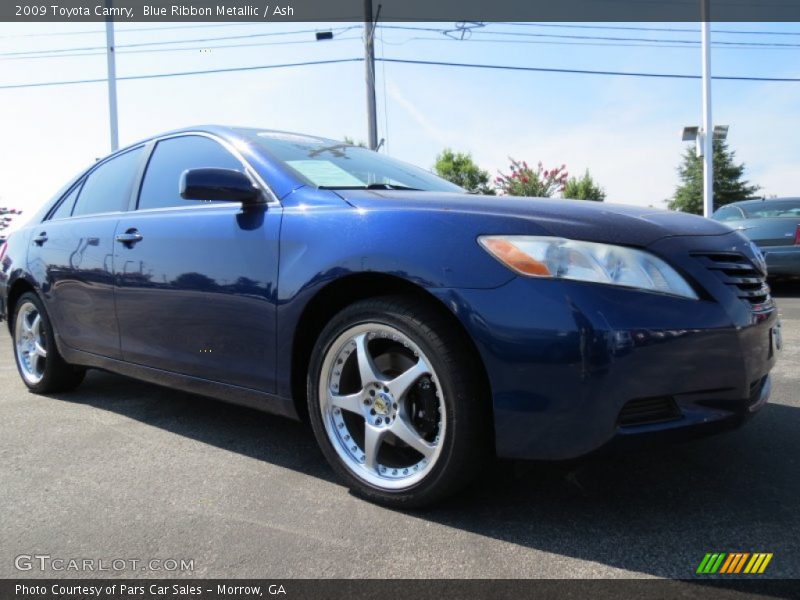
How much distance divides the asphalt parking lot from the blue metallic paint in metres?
0.31

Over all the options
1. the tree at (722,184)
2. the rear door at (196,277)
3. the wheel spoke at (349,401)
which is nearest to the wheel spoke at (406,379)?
the wheel spoke at (349,401)

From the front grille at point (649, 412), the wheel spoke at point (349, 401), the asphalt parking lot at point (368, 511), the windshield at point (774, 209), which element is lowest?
the asphalt parking lot at point (368, 511)

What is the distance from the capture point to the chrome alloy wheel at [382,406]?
7.02 feet

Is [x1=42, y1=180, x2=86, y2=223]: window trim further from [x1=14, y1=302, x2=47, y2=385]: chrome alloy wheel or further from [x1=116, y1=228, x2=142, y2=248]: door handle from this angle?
[x1=116, y1=228, x2=142, y2=248]: door handle

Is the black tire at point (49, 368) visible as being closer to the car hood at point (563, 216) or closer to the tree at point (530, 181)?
the car hood at point (563, 216)

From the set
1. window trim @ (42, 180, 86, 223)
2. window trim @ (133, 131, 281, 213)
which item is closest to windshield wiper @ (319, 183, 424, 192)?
window trim @ (133, 131, 281, 213)

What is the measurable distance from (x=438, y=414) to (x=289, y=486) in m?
0.74

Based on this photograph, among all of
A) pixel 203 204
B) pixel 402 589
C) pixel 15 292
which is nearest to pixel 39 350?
pixel 15 292

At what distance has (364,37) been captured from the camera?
51.4 feet

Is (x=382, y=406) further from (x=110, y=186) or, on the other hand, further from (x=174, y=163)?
(x=110, y=186)

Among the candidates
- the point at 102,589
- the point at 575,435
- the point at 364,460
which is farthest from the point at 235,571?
the point at 575,435

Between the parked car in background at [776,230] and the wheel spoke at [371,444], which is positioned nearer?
the wheel spoke at [371,444]

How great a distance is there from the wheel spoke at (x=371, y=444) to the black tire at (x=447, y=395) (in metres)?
0.08

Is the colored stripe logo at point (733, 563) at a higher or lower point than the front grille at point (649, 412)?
lower
